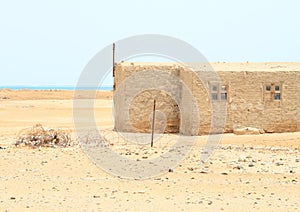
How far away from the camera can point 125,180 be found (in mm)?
10102

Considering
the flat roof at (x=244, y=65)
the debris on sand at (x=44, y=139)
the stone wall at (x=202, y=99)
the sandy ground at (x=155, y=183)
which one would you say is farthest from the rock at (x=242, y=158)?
the flat roof at (x=244, y=65)

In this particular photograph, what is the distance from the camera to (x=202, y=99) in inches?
723

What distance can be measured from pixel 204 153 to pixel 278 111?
6.06 m

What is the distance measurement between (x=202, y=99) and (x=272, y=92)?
2411mm

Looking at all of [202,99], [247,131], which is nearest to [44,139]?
[202,99]

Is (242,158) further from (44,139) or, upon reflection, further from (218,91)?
(218,91)

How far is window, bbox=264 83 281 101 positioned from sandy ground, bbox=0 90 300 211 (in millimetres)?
4002

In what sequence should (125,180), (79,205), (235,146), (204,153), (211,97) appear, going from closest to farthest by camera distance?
(79,205), (125,180), (204,153), (235,146), (211,97)

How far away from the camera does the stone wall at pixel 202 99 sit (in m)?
18.4

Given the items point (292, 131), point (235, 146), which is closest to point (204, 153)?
point (235, 146)

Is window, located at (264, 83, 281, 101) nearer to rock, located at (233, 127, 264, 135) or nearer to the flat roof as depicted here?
the flat roof

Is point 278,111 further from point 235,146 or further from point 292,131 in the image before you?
point 235,146

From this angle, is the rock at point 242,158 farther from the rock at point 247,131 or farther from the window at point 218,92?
the window at point 218,92

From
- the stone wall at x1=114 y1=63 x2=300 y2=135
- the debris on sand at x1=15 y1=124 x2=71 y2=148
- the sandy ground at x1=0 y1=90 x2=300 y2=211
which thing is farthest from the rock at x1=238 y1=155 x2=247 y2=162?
the stone wall at x1=114 y1=63 x2=300 y2=135
